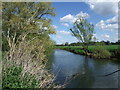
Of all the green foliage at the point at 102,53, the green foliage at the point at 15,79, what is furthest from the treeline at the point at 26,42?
the green foliage at the point at 102,53

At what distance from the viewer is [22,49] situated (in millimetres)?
3100

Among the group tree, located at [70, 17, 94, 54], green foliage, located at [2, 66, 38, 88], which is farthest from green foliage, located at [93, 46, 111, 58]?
green foliage, located at [2, 66, 38, 88]

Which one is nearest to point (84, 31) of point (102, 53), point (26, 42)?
point (102, 53)

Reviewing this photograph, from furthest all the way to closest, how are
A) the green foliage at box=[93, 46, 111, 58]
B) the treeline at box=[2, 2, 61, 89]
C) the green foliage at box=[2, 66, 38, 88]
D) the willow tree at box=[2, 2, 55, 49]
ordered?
the green foliage at box=[93, 46, 111, 58] < the willow tree at box=[2, 2, 55, 49] < the treeline at box=[2, 2, 61, 89] < the green foliage at box=[2, 66, 38, 88]

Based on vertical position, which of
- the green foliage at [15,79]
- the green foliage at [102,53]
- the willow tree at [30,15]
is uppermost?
the willow tree at [30,15]

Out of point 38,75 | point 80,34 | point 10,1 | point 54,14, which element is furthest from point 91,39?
point 38,75

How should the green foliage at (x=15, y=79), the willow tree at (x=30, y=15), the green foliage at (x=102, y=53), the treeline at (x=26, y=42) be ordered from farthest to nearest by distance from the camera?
the green foliage at (x=102, y=53) → the willow tree at (x=30, y=15) → the treeline at (x=26, y=42) → the green foliage at (x=15, y=79)

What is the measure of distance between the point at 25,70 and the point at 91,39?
17967 millimetres

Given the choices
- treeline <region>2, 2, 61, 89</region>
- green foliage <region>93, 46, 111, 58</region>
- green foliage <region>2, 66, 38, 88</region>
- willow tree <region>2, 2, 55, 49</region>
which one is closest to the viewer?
green foliage <region>2, 66, 38, 88</region>

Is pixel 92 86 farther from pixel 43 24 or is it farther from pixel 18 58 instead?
pixel 43 24

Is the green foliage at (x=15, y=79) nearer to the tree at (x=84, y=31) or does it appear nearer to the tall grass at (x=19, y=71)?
the tall grass at (x=19, y=71)

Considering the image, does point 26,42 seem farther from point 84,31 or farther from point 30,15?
point 84,31

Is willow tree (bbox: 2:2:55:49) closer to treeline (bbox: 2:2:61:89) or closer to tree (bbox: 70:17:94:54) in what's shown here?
treeline (bbox: 2:2:61:89)

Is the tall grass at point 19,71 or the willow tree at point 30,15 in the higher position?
the willow tree at point 30,15
